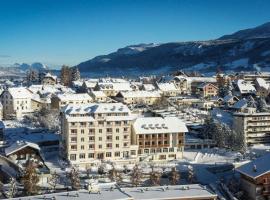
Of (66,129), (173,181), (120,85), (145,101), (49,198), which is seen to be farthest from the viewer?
(120,85)

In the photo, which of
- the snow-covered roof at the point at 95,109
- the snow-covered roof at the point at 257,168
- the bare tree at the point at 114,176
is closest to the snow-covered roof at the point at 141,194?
the snow-covered roof at the point at 257,168

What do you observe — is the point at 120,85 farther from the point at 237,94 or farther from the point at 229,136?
Answer: the point at 229,136

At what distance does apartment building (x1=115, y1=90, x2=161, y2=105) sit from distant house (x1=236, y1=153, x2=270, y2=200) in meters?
45.2

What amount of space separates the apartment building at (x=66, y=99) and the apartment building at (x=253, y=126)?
27598mm

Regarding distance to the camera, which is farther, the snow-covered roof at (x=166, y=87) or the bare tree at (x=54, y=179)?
the snow-covered roof at (x=166, y=87)

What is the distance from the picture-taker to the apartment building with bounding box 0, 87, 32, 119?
243 feet

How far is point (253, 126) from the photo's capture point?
184 feet

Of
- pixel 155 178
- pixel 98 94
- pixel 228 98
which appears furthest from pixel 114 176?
pixel 228 98

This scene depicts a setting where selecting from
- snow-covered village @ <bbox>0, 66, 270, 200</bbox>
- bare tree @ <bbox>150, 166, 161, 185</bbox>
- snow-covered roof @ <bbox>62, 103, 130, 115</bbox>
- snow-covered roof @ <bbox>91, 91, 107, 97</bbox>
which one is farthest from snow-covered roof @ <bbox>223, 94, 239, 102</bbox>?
bare tree @ <bbox>150, 166, 161, 185</bbox>

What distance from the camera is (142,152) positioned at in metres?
49.1

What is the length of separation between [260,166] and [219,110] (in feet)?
125

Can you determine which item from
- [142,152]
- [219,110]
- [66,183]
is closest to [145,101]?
[219,110]

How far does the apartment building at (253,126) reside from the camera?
183 ft

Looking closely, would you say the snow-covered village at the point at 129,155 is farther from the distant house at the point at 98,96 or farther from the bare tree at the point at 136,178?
the distant house at the point at 98,96
